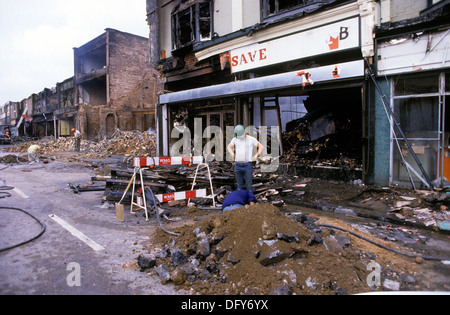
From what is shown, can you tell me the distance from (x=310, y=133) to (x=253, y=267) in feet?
30.6

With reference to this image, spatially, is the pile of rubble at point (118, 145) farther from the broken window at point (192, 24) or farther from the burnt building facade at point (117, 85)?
the broken window at point (192, 24)

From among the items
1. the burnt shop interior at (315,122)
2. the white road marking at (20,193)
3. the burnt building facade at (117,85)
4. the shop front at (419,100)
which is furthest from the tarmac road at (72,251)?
A: the burnt building facade at (117,85)

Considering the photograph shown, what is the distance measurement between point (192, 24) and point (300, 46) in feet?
23.2

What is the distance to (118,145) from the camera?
24.7 m

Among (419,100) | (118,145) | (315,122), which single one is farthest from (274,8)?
(118,145)

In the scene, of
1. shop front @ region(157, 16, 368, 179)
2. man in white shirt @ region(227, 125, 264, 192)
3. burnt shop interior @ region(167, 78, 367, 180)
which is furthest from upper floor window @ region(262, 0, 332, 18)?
man in white shirt @ region(227, 125, 264, 192)

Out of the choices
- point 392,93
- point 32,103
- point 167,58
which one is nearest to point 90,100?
point 32,103

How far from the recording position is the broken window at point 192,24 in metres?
14.5

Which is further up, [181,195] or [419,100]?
[419,100]

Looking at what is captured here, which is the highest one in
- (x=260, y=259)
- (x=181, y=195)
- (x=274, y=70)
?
(x=274, y=70)

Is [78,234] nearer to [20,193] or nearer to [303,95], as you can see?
[20,193]

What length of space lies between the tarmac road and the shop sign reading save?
8.04 m

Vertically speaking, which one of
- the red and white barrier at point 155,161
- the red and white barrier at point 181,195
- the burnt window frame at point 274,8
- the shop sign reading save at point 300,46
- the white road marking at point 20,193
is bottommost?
the white road marking at point 20,193

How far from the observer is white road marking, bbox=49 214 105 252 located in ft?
15.0
